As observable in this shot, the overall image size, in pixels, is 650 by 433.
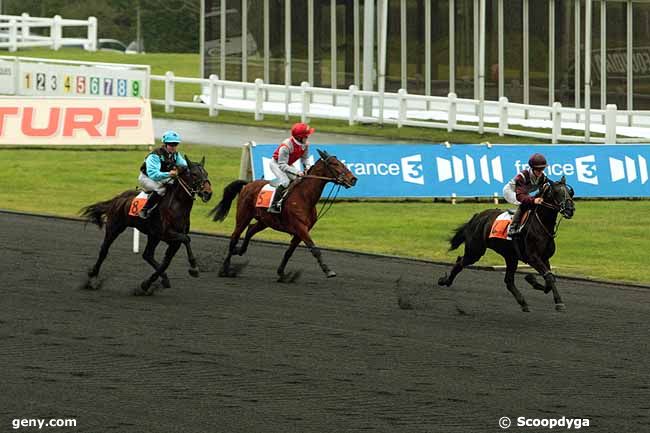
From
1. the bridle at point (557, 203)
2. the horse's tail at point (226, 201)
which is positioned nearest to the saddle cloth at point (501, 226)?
the bridle at point (557, 203)

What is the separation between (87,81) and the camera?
136 feet

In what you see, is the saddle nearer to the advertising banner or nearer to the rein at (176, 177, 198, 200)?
the rein at (176, 177, 198, 200)

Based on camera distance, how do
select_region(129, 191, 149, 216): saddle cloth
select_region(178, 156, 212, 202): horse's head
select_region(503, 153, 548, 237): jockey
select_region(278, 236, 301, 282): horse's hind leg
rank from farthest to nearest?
select_region(278, 236, 301, 282): horse's hind leg < select_region(129, 191, 149, 216): saddle cloth < select_region(178, 156, 212, 202): horse's head < select_region(503, 153, 548, 237): jockey

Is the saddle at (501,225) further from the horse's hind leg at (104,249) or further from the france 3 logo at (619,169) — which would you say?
the france 3 logo at (619,169)

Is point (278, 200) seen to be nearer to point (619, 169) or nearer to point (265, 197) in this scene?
point (265, 197)

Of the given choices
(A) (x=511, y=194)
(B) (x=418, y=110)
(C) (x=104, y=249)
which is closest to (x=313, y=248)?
(C) (x=104, y=249)

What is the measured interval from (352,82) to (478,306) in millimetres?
28092

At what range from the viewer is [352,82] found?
147 feet

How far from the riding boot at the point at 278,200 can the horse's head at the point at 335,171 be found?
0.56 metres

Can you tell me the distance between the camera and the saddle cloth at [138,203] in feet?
57.4

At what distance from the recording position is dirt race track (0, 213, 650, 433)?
1105 centimetres

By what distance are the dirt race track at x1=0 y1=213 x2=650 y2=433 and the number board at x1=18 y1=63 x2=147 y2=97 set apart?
20525 millimetres

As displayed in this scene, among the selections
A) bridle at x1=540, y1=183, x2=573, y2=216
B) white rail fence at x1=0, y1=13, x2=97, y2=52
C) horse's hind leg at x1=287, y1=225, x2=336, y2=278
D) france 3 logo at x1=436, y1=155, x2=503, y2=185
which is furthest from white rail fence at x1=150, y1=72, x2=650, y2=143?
bridle at x1=540, y1=183, x2=573, y2=216

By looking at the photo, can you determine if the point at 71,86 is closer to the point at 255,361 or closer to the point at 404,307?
the point at 404,307
